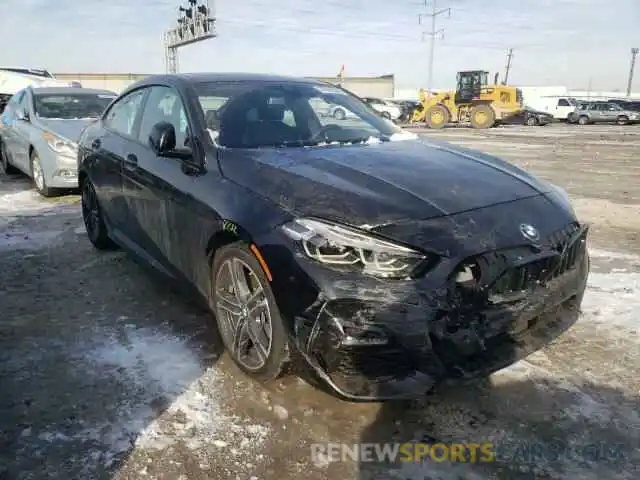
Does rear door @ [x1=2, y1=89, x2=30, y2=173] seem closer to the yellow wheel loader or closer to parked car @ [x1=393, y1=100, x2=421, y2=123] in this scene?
the yellow wheel loader

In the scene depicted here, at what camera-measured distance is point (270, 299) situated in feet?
8.66

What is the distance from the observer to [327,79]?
52.9 meters

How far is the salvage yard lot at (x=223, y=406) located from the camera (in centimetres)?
234

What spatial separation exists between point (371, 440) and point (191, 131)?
6.63ft

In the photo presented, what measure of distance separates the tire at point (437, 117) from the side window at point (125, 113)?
85.8ft

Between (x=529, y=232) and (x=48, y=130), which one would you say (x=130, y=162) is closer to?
(x=529, y=232)

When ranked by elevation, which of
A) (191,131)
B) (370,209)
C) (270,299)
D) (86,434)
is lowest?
(86,434)

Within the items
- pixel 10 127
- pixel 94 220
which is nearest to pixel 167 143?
pixel 94 220

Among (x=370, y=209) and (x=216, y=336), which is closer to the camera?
(x=370, y=209)

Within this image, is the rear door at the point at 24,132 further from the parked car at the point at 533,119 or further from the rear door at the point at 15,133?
the parked car at the point at 533,119

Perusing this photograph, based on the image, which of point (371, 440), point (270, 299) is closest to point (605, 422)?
point (371, 440)

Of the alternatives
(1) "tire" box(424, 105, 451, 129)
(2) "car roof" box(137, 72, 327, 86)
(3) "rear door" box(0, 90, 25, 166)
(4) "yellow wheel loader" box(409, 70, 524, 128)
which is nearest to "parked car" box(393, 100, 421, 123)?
(1) "tire" box(424, 105, 451, 129)

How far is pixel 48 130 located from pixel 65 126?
0.24 m

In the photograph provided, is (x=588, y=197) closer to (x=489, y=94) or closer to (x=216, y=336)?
(x=216, y=336)
